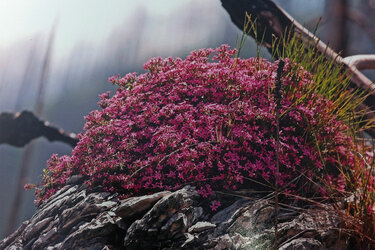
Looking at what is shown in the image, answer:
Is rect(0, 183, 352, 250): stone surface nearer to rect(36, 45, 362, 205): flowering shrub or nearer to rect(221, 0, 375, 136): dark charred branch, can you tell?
rect(36, 45, 362, 205): flowering shrub

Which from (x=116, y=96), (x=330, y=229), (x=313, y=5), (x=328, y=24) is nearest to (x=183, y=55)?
(x=116, y=96)

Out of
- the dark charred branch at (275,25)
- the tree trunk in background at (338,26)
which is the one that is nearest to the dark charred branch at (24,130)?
the dark charred branch at (275,25)

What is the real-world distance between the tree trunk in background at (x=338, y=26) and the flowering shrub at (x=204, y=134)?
275cm

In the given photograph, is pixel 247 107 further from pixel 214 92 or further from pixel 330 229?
pixel 330 229

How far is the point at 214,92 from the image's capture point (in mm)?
2145

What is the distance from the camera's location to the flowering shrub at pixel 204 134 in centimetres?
186

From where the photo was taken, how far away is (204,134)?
1.95 m

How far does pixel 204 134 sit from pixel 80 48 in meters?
1.44

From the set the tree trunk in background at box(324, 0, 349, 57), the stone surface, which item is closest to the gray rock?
the stone surface

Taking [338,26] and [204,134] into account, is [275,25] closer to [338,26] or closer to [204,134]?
[204,134]

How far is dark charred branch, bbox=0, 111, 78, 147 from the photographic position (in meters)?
2.58

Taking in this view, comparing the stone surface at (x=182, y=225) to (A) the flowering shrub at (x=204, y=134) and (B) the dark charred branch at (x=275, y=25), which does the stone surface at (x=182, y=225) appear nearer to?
(A) the flowering shrub at (x=204, y=134)

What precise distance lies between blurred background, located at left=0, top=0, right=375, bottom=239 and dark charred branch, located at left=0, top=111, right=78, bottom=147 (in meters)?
0.05

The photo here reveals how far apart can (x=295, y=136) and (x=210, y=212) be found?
29.8 inches
